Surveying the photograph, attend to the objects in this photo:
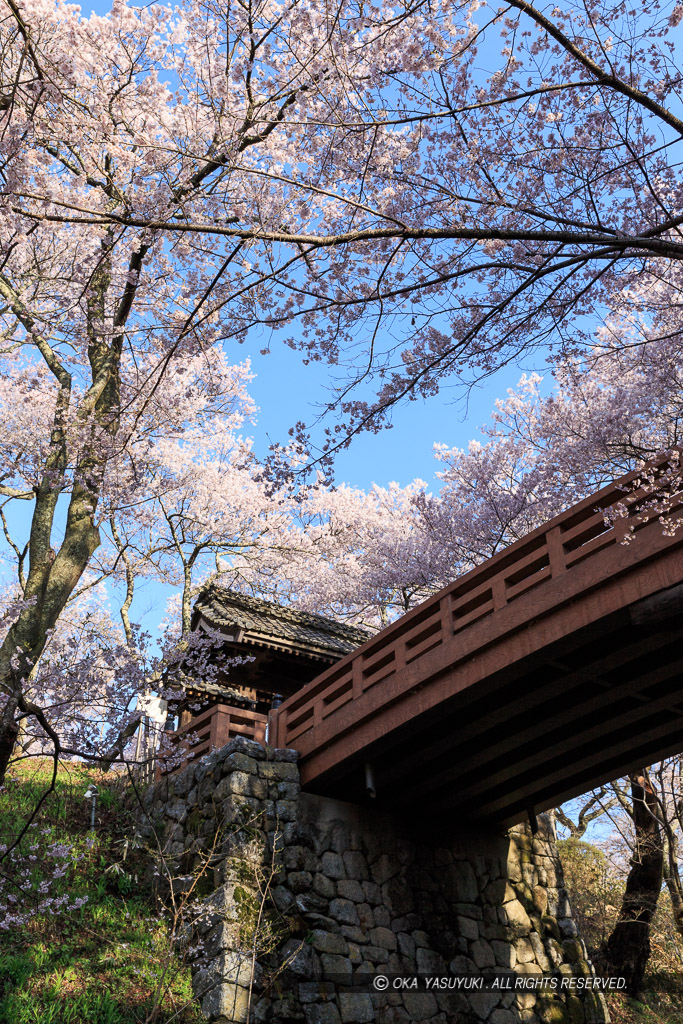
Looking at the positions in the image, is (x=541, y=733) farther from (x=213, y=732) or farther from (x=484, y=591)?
(x=213, y=732)

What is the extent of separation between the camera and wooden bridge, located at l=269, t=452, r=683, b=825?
7246mm

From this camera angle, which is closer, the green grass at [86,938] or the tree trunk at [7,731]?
the tree trunk at [7,731]

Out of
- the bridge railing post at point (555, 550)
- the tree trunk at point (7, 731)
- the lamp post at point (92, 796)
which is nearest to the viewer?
the tree trunk at point (7, 731)

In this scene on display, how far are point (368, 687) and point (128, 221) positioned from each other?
6233mm

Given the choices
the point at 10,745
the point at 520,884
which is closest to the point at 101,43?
the point at 10,745

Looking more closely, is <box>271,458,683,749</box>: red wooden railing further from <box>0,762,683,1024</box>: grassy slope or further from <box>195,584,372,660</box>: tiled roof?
<box>0,762,683,1024</box>: grassy slope

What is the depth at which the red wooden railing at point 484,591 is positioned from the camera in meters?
7.33

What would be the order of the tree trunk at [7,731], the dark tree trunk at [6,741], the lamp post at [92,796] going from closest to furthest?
the tree trunk at [7,731] < the dark tree trunk at [6,741] < the lamp post at [92,796]

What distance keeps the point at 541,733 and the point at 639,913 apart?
16.4 ft

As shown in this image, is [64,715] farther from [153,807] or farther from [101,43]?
[101,43]

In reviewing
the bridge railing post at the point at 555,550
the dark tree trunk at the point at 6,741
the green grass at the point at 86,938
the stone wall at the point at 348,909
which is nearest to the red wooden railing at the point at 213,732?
the stone wall at the point at 348,909

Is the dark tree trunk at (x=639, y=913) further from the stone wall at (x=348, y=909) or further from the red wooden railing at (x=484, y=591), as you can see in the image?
the red wooden railing at (x=484, y=591)

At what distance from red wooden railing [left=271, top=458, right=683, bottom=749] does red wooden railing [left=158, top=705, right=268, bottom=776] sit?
274mm

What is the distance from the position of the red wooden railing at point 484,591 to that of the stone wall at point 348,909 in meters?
0.82
